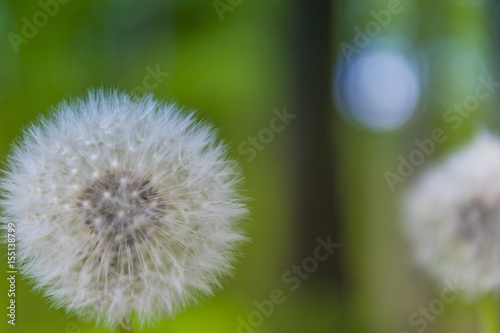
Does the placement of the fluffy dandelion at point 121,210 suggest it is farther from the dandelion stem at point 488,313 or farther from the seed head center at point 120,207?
the dandelion stem at point 488,313

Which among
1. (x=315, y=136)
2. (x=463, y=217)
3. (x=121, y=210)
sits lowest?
(x=463, y=217)

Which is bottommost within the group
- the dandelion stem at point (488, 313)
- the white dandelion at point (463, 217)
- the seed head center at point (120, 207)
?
the dandelion stem at point (488, 313)

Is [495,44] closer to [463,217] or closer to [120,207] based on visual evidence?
[463,217]

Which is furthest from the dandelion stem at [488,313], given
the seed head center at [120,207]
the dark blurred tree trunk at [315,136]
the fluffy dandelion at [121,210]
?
the seed head center at [120,207]

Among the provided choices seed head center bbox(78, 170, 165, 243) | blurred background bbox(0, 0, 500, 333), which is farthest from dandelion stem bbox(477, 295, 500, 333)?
seed head center bbox(78, 170, 165, 243)

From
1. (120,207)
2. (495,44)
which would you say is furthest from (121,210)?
(495,44)

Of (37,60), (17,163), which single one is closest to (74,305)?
(17,163)
